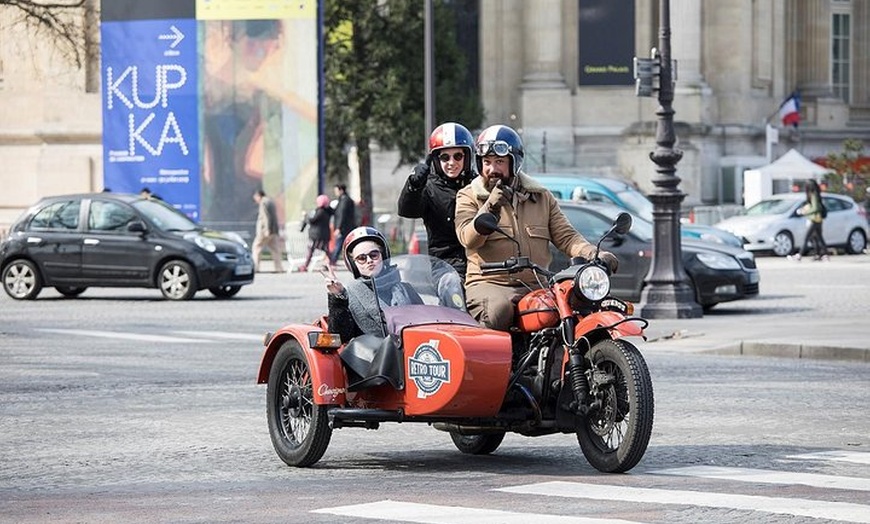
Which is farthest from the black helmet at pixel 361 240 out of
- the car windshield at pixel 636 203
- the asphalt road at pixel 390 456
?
the car windshield at pixel 636 203

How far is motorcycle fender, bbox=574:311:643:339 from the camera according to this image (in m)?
10.3

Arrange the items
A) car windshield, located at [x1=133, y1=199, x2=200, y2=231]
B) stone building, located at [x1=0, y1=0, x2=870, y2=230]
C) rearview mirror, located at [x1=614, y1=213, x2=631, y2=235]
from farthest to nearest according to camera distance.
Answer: stone building, located at [x1=0, y1=0, x2=870, y2=230]
car windshield, located at [x1=133, y1=199, x2=200, y2=231]
rearview mirror, located at [x1=614, y1=213, x2=631, y2=235]

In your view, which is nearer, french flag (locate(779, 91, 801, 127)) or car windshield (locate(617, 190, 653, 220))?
car windshield (locate(617, 190, 653, 220))

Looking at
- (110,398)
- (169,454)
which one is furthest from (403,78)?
(169,454)

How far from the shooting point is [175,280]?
99.2 feet

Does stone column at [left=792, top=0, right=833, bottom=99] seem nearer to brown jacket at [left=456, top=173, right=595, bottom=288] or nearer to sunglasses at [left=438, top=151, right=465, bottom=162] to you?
sunglasses at [left=438, top=151, right=465, bottom=162]

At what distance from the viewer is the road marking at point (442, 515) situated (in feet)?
28.8

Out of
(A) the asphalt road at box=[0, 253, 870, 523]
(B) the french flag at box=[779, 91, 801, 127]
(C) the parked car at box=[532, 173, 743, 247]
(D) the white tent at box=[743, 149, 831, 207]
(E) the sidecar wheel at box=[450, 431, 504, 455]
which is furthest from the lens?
(B) the french flag at box=[779, 91, 801, 127]

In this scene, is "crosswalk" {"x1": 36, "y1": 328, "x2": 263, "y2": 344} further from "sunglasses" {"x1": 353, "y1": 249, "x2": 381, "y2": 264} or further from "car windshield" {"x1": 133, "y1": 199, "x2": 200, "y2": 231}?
"sunglasses" {"x1": 353, "y1": 249, "x2": 381, "y2": 264}

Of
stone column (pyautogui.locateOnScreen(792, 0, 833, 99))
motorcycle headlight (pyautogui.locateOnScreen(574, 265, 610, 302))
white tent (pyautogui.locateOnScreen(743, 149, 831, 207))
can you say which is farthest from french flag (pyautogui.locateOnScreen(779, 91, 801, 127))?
motorcycle headlight (pyautogui.locateOnScreen(574, 265, 610, 302))

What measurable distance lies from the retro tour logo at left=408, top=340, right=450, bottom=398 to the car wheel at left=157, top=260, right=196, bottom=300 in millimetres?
19886

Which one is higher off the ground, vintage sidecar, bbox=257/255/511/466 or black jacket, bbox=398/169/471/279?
black jacket, bbox=398/169/471/279

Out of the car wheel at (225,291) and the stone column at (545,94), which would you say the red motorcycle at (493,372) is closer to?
the car wheel at (225,291)

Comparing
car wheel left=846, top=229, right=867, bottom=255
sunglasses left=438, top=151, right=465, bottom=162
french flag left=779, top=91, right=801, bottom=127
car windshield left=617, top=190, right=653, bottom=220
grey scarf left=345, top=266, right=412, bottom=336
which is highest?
french flag left=779, top=91, right=801, bottom=127
